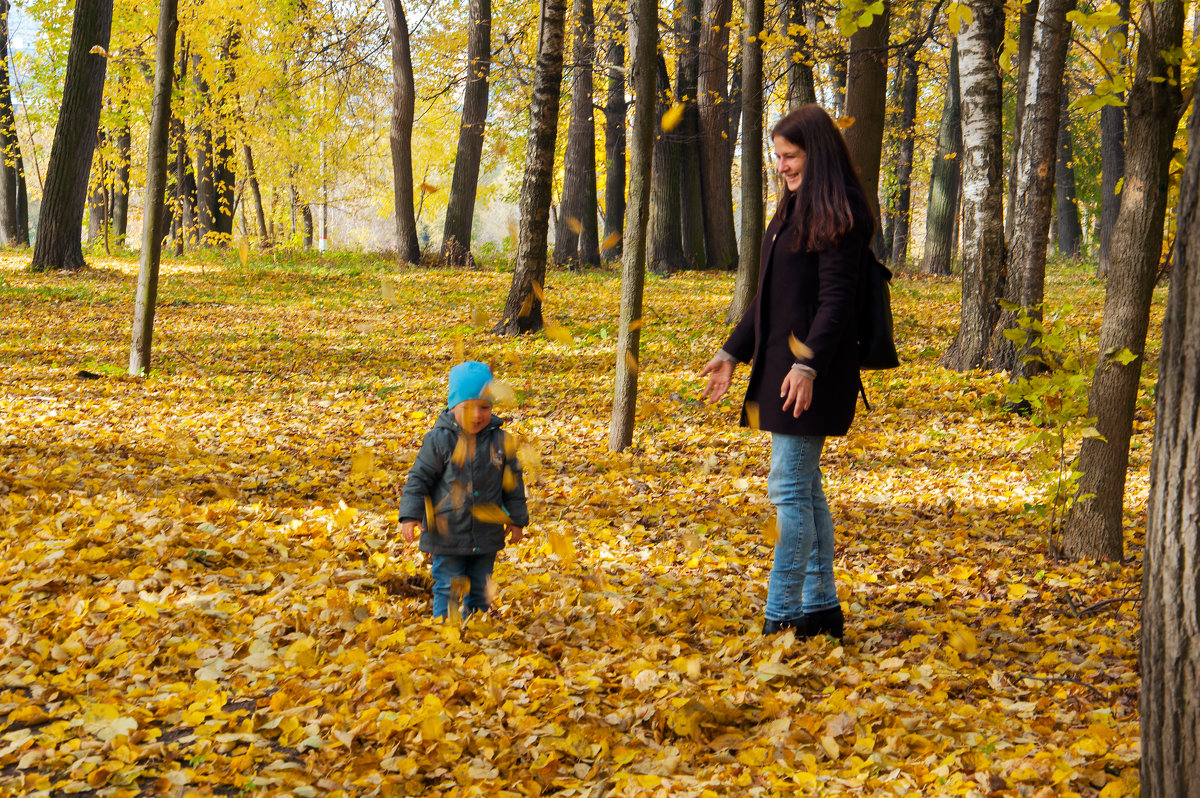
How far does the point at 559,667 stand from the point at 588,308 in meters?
9.81

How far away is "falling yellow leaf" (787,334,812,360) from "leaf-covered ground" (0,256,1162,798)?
1137mm

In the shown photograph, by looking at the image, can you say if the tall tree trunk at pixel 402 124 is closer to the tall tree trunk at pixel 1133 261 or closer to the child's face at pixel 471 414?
the child's face at pixel 471 414

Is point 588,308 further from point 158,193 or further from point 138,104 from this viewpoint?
point 138,104

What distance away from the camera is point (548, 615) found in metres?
4.11

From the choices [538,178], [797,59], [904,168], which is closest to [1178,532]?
[538,178]

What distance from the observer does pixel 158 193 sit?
27.1ft

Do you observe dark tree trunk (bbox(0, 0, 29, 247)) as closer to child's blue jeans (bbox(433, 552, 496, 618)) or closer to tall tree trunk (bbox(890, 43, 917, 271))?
tall tree trunk (bbox(890, 43, 917, 271))

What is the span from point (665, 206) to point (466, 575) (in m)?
14.2

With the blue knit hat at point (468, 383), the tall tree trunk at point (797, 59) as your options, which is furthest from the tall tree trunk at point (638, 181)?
the tall tree trunk at point (797, 59)

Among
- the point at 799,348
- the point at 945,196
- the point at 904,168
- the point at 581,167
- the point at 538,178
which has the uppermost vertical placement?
the point at 904,168

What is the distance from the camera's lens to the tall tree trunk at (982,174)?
8.01m

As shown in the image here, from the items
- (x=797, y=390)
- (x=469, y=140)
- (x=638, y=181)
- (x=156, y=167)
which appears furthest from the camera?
(x=469, y=140)

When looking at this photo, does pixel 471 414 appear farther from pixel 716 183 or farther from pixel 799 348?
pixel 716 183

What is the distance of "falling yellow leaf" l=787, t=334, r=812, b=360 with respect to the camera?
3227 millimetres
